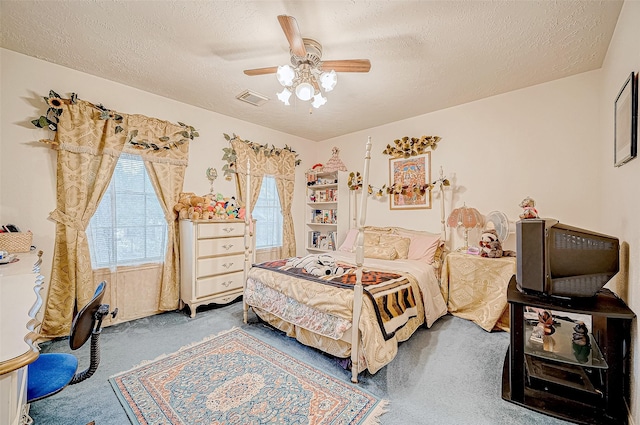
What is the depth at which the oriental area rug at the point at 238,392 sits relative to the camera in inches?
60.2

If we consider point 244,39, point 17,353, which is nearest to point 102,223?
point 244,39

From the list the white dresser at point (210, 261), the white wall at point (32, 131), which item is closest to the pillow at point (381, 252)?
the white dresser at point (210, 261)

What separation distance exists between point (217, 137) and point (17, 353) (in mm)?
3293

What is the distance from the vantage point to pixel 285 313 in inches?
92.6

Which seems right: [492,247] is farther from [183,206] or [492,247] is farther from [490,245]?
[183,206]

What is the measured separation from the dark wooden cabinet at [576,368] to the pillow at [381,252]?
1.52m

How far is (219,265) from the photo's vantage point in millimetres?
3176

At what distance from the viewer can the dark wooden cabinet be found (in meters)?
1.41

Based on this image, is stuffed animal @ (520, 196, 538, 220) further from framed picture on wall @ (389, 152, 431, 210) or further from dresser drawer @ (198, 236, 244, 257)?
dresser drawer @ (198, 236, 244, 257)

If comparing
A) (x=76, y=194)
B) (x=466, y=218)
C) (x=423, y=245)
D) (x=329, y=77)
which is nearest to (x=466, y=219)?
(x=466, y=218)

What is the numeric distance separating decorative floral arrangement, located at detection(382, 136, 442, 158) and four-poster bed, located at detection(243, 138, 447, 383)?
144cm

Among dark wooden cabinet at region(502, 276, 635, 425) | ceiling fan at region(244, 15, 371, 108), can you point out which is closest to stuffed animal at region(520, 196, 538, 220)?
dark wooden cabinet at region(502, 276, 635, 425)

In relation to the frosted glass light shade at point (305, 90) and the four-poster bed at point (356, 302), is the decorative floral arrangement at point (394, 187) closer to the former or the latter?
the four-poster bed at point (356, 302)

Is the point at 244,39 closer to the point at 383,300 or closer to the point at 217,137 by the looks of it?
the point at 217,137
